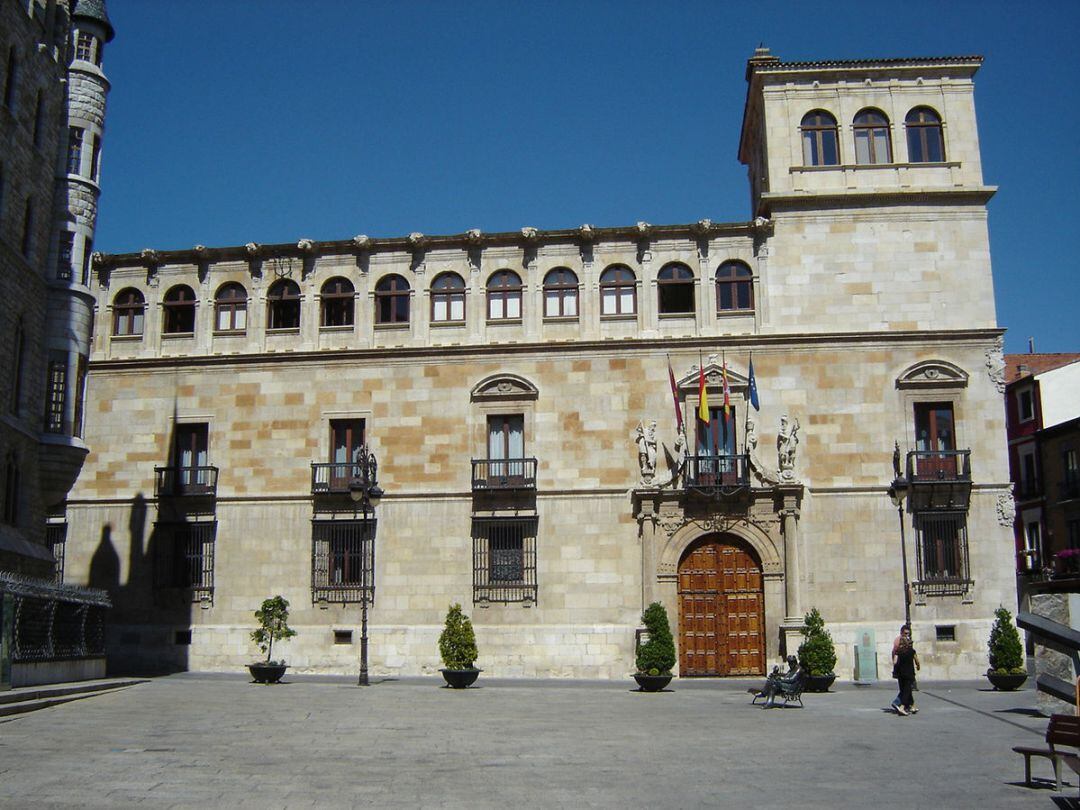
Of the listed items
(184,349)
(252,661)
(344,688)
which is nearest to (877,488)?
(344,688)

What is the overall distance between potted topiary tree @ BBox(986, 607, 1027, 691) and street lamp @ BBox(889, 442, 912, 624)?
2.42 m

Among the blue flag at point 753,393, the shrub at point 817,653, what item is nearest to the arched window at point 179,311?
the blue flag at point 753,393

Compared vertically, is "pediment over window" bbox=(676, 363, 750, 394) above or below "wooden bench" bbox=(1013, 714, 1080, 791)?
above

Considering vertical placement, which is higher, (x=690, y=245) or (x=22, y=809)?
(x=690, y=245)

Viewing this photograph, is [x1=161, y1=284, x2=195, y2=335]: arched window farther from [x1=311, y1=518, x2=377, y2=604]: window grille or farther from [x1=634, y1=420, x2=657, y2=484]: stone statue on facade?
[x1=634, y1=420, x2=657, y2=484]: stone statue on facade

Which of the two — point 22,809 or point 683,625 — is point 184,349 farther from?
point 22,809

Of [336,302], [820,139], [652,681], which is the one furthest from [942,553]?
[336,302]

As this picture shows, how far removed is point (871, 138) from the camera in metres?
37.0

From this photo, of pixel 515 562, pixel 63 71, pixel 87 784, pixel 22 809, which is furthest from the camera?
pixel 515 562

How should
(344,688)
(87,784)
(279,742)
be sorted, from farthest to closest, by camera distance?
(344,688)
(279,742)
(87,784)

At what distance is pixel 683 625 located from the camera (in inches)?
1346

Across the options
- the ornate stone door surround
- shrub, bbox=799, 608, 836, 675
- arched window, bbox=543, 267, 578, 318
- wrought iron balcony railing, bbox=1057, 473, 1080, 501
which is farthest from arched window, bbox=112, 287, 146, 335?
wrought iron balcony railing, bbox=1057, 473, 1080, 501

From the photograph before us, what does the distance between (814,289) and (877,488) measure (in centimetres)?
660

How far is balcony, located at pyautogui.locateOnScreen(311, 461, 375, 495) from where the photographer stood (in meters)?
35.6
